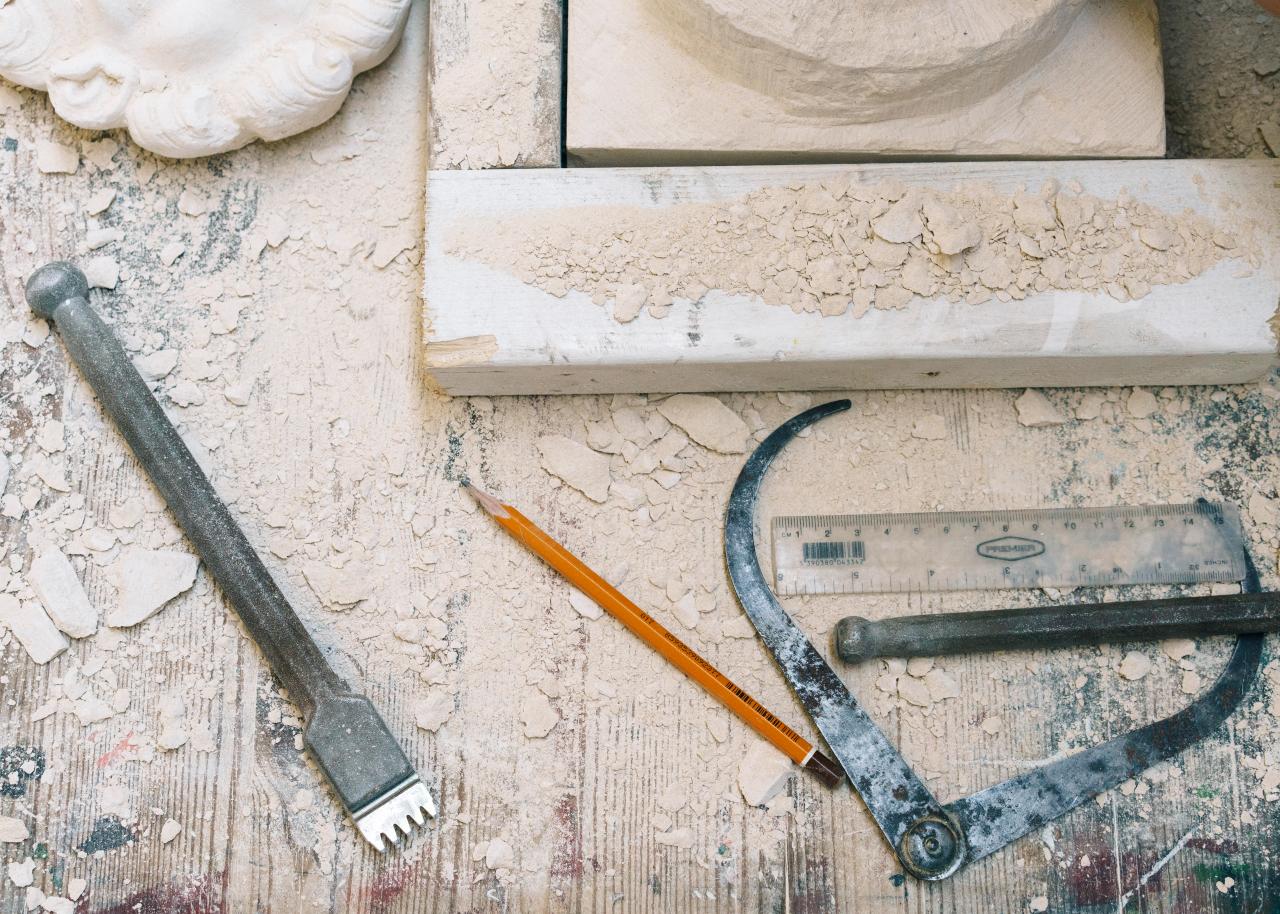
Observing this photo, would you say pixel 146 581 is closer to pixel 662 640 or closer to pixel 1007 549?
pixel 662 640

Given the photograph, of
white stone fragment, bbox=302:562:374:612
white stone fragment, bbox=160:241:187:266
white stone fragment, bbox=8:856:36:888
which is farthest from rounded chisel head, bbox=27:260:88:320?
white stone fragment, bbox=8:856:36:888

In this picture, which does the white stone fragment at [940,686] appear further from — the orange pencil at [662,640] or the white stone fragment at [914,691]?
the orange pencil at [662,640]

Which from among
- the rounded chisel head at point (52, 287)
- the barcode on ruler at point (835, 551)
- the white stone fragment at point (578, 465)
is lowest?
the barcode on ruler at point (835, 551)

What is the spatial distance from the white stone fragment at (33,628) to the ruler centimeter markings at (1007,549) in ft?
3.00

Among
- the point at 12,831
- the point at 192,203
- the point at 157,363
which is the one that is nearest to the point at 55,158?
the point at 192,203

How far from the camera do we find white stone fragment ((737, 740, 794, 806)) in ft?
4.28

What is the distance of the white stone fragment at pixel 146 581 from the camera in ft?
4.40

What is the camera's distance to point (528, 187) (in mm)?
1333

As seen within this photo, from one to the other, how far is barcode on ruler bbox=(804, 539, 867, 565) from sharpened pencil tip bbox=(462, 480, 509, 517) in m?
0.39

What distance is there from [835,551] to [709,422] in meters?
0.23

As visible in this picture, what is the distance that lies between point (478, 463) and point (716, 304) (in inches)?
14.8

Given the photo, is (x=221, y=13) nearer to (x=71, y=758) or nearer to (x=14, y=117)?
(x=14, y=117)

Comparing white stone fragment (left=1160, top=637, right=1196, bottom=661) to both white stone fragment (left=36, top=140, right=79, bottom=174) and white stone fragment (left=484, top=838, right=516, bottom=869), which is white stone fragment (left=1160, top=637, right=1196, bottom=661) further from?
A: white stone fragment (left=36, top=140, right=79, bottom=174)

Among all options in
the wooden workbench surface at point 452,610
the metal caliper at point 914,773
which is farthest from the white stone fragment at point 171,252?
the metal caliper at point 914,773
